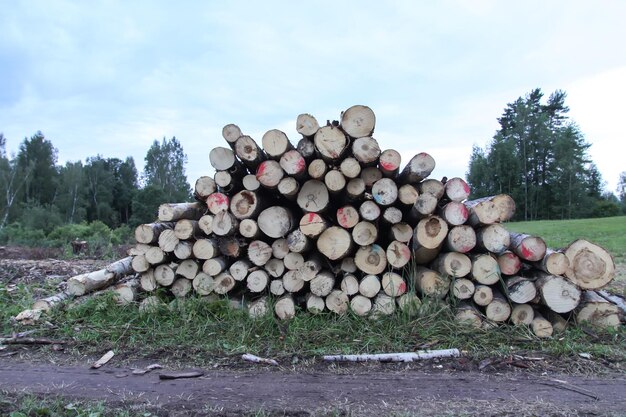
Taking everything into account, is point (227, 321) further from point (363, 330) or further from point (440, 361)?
point (440, 361)

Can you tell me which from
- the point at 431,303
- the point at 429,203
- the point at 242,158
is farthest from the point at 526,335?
the point at 242,158

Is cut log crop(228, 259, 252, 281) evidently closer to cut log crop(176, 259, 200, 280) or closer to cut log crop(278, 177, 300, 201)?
cut log crop(176, 259, 200, 280)

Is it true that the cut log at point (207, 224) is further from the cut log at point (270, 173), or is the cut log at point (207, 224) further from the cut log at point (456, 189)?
the cut log at point (456, 189)

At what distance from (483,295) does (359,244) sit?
4.29ft

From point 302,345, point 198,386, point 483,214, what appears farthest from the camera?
point 483,214

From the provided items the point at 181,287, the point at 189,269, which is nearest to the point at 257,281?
the point at 189,269

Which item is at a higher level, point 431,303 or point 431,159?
point 431,159

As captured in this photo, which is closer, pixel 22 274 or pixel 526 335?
pixel 526 335

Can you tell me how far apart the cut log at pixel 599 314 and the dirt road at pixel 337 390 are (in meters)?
1.10

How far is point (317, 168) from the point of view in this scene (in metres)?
4.24

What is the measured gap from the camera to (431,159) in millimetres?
4277

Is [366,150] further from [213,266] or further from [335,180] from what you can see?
[213,266]

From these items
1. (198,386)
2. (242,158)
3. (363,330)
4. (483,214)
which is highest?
(242,158)

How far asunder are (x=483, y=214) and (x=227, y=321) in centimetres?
277
